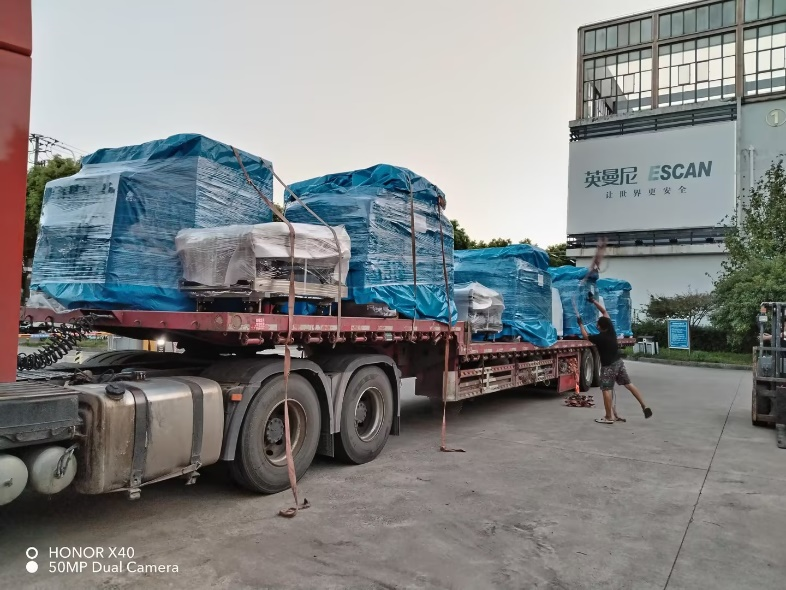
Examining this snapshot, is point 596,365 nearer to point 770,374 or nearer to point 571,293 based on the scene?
point 571,293

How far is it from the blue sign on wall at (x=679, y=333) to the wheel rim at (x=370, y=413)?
22.7 metres

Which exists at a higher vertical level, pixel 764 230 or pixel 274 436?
pixel 764 230

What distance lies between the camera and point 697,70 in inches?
1369

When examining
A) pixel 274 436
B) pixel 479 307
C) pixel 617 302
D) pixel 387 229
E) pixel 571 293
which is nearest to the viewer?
pixel 274 436

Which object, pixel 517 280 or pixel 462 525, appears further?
pixel 517 280

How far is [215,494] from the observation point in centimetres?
524

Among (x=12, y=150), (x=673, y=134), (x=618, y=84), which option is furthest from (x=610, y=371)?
(x=618, y=84)

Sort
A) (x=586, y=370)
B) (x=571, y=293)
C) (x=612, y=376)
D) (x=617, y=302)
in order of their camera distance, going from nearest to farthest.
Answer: (x=612, y=376) → (x=571, y=293) → (x=586, y=370) → (x=617, y=302)

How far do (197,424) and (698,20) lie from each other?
132 ft

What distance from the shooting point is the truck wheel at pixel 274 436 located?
16.2 ft

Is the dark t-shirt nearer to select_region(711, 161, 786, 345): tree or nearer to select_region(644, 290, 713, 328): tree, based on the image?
select_region(711, 161, 786, 345): tree

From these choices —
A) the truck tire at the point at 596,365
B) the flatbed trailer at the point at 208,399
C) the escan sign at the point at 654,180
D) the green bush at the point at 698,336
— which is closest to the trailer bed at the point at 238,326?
the flatbed trailer at the point at 208,399

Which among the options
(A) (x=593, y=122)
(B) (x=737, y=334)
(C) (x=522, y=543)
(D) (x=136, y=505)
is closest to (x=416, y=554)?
(C) (x=522, y=543)

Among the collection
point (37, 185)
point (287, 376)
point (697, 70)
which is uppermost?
point (697, 70)
